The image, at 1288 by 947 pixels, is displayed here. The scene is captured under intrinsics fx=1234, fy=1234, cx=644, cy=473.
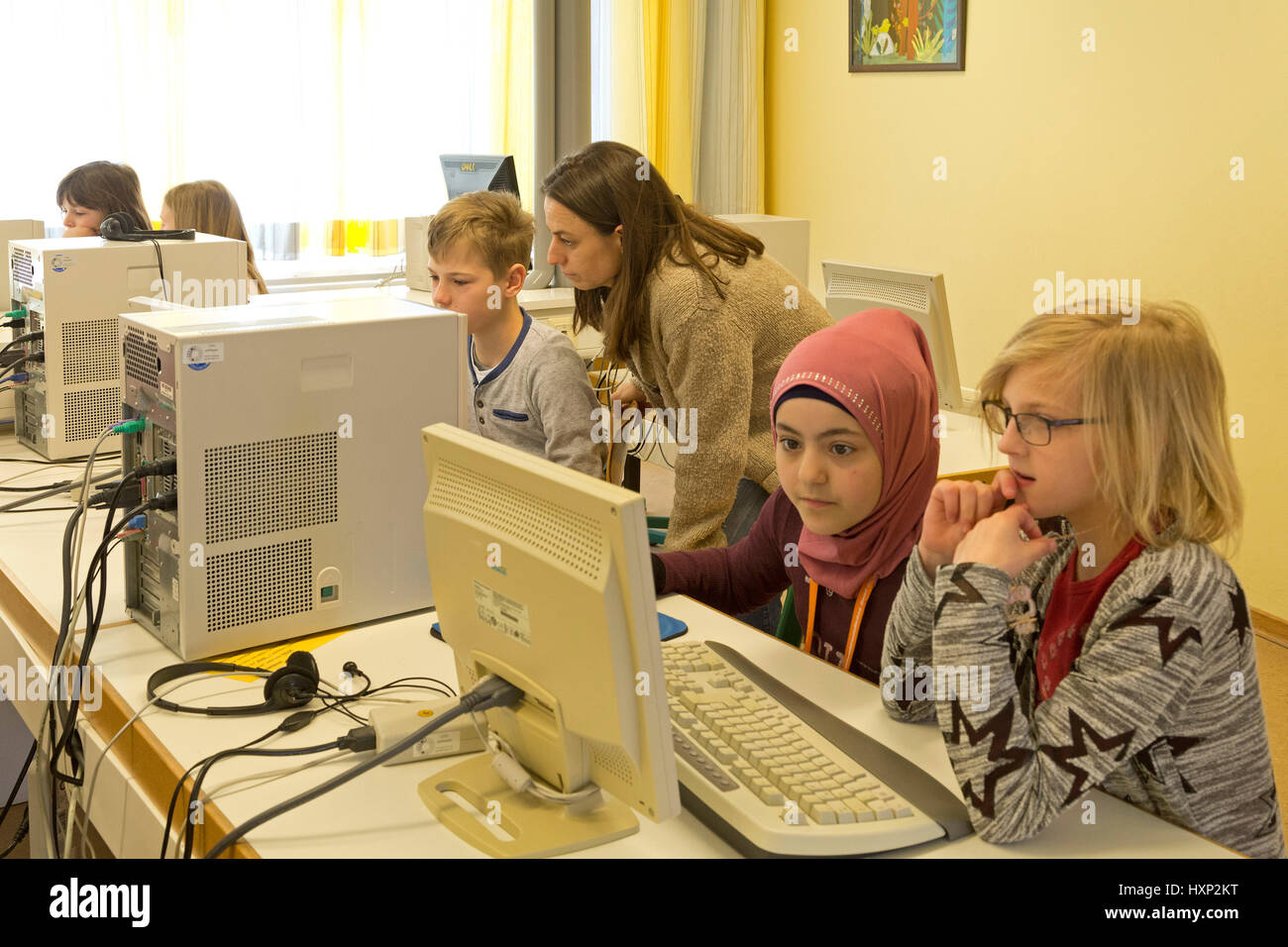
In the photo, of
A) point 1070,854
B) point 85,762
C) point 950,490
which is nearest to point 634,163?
point 950,490

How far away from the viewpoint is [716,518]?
234 centimetres

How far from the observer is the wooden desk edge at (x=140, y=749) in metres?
1.17

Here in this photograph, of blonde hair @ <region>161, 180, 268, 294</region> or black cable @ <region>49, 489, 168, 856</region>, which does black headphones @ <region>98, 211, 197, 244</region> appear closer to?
blonde hair @ <region>161, 180, 268, 294</region>

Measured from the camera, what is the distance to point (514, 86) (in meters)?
4.71

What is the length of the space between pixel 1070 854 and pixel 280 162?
3913 mm

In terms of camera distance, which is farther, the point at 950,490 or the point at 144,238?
the point at 144,238

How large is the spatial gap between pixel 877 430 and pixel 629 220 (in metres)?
0.92

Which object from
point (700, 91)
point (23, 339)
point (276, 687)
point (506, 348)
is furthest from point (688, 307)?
point (700, 91)

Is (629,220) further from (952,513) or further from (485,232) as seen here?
(952,513)

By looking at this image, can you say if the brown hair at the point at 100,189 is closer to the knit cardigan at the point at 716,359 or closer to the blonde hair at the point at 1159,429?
the knit cardigan at the point at 716,359
